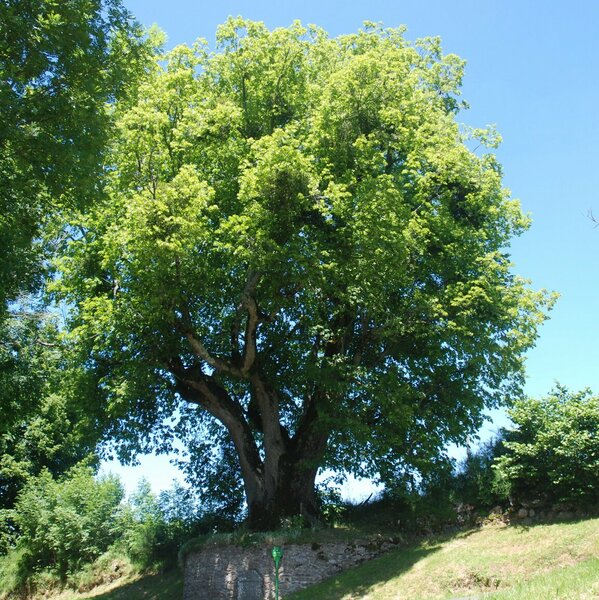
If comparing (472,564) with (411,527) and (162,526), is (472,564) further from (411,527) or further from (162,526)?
(162,526)

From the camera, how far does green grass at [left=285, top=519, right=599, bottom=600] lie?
12211 mm

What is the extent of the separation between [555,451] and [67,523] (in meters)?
18.5

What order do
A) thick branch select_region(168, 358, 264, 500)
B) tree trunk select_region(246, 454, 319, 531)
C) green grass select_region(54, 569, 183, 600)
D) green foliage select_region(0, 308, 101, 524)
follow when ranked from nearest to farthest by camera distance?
green foliage select_region(0, 308, 101, 524) < tree trunk select_region(246, 454, 319, 531) < thick branch select_region(168, 358, 264, 500) < green grass select_region(54, 569, 183, 600)

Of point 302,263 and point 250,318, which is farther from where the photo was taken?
point 250,318

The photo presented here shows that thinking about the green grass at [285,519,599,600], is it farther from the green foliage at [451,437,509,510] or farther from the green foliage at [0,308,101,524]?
the green foliage at [0,308,101,524]

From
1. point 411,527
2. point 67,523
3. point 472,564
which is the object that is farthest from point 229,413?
point 67,523

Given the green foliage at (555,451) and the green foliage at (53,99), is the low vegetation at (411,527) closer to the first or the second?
the green foliage at (555,451)

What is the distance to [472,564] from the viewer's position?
43.1 feet

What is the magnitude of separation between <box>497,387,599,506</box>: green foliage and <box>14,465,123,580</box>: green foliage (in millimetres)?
15548

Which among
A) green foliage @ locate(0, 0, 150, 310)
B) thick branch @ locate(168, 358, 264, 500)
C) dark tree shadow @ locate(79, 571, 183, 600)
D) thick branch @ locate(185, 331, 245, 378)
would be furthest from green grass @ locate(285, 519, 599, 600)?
green foliage @ locate(0, 0, 150, 310)

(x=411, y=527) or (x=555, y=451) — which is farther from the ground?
(x=555, y=451)

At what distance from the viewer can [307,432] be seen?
704 inches

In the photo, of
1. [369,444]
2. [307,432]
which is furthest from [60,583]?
[369,444]

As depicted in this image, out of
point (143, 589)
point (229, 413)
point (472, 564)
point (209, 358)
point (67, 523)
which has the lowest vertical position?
point (472, 564)
